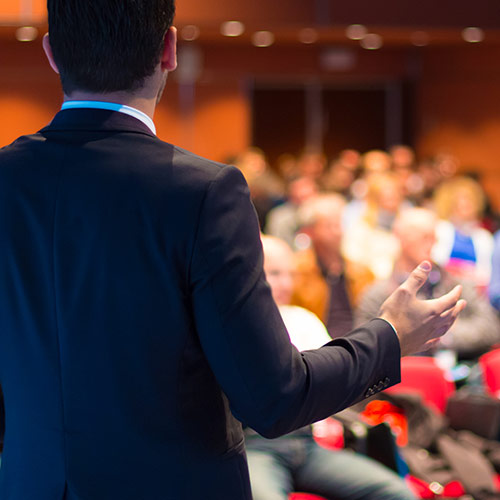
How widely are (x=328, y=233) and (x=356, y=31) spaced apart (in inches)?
230

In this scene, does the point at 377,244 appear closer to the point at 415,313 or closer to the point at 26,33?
the point at 415,313

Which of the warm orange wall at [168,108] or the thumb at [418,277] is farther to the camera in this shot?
the warm orange wall at [168,108]

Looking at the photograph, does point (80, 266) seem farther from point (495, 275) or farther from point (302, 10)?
point (302, 10)

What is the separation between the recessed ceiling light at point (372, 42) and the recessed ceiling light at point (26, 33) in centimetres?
434

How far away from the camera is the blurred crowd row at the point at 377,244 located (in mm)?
4500

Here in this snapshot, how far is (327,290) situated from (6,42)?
805cm

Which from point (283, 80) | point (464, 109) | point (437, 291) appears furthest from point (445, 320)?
point (464, 109)

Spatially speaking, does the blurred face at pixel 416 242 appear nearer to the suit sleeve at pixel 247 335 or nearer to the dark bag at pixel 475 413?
the dark bag at pixel 475 413

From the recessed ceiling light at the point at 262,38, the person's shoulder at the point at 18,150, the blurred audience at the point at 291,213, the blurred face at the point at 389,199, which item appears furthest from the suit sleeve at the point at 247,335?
the recessed ceiling light at the point at 262,38

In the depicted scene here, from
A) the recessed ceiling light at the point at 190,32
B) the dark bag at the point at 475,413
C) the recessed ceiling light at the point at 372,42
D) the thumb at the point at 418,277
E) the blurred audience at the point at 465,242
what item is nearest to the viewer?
the thumb at the point at 418,277

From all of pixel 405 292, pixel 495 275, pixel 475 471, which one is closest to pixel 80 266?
pixel 405 292

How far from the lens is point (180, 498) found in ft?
3.46

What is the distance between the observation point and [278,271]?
312 cm

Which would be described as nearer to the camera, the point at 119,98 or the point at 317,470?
the point at 119,98
